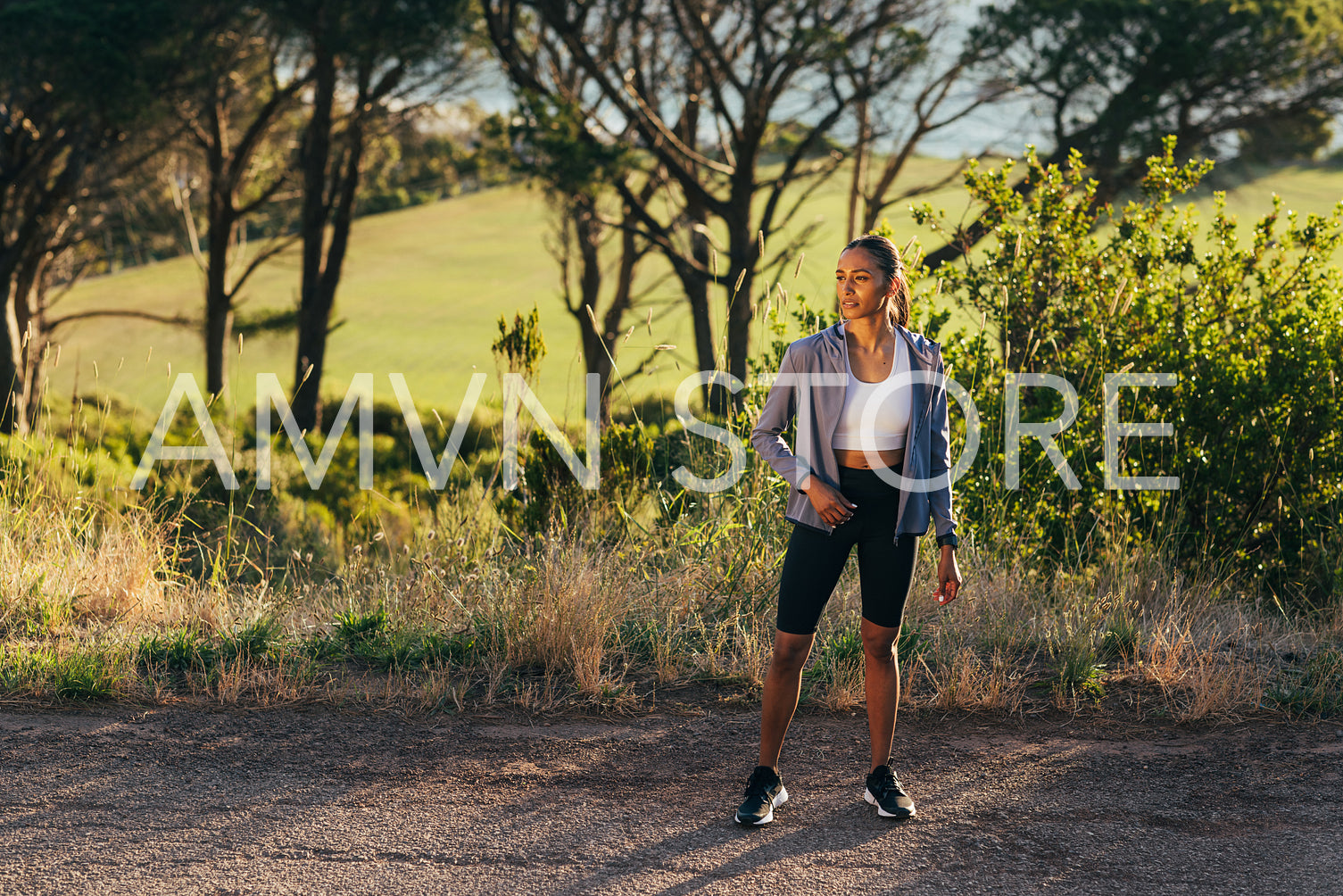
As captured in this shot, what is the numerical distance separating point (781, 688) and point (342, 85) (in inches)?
738

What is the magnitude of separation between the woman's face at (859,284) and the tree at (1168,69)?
11.7 meters

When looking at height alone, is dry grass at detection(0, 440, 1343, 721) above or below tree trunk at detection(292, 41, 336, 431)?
below

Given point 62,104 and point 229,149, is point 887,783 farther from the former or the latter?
point 229,149

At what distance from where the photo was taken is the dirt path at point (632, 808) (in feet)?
10.7

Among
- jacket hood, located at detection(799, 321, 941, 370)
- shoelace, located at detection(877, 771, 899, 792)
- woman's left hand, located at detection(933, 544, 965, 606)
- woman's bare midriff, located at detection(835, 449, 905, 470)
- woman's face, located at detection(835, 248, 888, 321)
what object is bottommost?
shoelace, located at detection(877, 771, 899, 792)

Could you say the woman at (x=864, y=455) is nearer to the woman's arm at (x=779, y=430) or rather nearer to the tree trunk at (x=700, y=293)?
the woman's arm at (x=779, y=430)

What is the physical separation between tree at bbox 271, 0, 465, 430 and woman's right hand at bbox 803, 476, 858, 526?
557 inches

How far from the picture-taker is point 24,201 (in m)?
19.5

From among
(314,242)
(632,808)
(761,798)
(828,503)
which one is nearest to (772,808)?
(761,798)

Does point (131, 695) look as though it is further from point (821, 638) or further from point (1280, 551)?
point (1280, 551)

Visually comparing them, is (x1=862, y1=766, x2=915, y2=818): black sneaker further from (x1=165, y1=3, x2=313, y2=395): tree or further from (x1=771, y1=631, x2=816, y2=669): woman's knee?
(x1=165, y1=3, x2=313, y2=395): tree

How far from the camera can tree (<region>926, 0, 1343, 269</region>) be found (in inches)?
567

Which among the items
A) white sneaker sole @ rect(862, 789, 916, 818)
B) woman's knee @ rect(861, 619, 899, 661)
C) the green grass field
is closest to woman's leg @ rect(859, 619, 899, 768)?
woman's knee @ rect(861, 619, 899, 661)

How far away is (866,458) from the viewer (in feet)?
11.3
